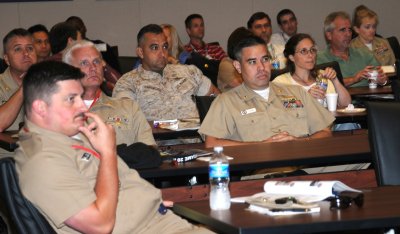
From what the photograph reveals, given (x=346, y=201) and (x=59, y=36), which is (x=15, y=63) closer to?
(x=59, y=36)

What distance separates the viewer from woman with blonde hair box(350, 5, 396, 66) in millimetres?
8523

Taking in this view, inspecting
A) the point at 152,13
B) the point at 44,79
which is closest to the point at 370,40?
the point at 152,13

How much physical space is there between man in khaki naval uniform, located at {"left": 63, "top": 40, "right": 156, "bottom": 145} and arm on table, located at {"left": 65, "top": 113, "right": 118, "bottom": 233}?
64.0 inches

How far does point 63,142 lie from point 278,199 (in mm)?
836

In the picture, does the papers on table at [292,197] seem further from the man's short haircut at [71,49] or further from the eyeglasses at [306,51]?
the eyeglasses at [306,51]

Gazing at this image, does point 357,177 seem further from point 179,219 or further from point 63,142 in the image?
point 63,142

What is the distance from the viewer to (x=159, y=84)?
21.5ft

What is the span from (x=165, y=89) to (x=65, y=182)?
375 centimetres

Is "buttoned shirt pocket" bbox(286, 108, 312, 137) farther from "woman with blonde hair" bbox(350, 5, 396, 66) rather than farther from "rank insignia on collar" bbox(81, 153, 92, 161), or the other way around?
"woman with blonde hair" bbox(350, 5, 396, 66)

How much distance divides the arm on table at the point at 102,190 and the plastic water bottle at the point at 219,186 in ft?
1.19

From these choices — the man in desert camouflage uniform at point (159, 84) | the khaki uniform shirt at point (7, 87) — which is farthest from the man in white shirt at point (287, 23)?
the khaki uniform shirt at point (7, 87)

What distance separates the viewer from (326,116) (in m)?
5.29

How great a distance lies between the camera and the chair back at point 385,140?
11.6 ft

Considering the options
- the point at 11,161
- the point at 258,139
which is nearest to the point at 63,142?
the point at 11,161
